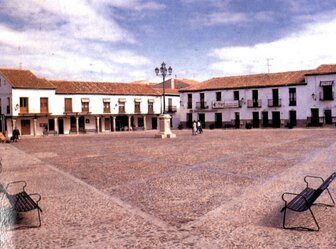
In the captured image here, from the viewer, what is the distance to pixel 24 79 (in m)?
36.1

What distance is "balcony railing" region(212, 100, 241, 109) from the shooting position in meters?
41.2

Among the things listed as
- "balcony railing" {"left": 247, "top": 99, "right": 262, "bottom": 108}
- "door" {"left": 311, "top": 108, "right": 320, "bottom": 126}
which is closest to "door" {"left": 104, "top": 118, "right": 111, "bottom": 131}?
"balcony railing" {"left": 247, "top": 99, "right": 262, "bottom": 108}

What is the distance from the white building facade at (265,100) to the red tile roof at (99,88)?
17.1ft

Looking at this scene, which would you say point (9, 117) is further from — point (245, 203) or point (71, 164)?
point (245, 203)

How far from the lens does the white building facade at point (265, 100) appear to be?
3619 centimetres

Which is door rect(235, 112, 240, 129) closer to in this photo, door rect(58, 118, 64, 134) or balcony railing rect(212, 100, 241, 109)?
balcony railing rect(212, 100, 241, 109)

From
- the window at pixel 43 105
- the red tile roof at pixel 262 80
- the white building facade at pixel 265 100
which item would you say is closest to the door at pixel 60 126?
the window at pixel 43 105

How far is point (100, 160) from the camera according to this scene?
12422mm

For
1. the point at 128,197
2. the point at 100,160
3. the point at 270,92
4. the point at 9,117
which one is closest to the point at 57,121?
the point at 9,117

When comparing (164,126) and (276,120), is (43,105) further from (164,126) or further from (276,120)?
(276,120)

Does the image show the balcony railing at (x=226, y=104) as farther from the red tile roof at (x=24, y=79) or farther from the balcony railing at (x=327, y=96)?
the red tile roof at (x=24, y=79)

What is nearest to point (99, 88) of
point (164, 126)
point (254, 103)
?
point (254, 103)

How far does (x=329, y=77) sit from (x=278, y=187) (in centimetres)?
3229

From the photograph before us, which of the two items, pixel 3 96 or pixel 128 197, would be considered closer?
pixel 128 197
